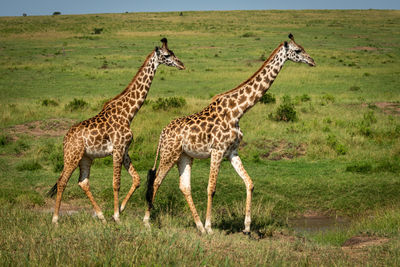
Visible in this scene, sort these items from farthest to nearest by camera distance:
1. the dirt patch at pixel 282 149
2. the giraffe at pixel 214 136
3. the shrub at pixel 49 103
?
the shrub at pixel 49 103
the dirt patch at pixel 282 149
the giraffe at pixel 214 136

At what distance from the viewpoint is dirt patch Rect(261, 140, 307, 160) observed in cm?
1303

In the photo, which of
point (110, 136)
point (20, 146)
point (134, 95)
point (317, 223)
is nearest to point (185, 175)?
point (110, 136)

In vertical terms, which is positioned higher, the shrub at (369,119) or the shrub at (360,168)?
the shrub at (369,119)

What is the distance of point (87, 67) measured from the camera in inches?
1280

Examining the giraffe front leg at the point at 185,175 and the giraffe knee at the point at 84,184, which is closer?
the giraffe front leg at the point at 185,175

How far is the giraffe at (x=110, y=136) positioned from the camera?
7.66 meters

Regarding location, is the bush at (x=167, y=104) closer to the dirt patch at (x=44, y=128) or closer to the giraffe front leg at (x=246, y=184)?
the dirt patch at (x=44, y=128)

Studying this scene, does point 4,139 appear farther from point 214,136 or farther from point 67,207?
point 214,136

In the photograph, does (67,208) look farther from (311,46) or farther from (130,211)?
(311,46)

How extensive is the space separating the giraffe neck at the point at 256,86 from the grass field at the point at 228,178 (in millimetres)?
1890

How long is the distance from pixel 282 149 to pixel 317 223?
399 cm

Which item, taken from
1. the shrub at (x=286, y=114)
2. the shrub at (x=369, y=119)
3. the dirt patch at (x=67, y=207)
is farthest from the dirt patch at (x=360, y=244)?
the shrub at (x=369, y=119)

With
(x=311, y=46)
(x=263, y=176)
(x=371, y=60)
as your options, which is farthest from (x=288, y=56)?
(x=311, y=46)

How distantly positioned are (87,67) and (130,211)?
24172 millimetres
